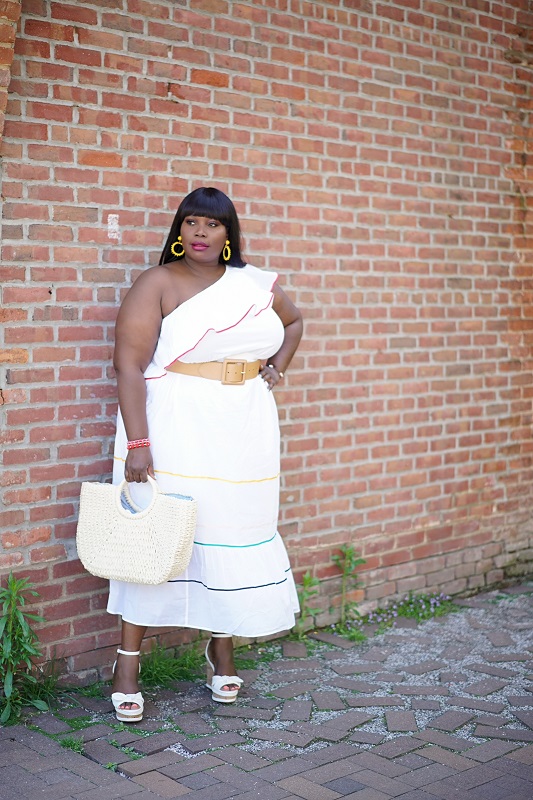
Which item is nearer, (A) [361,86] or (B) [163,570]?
(B) [163,570]

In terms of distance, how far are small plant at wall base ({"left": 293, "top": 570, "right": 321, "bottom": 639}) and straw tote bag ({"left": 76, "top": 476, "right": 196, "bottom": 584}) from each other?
4.55 feet

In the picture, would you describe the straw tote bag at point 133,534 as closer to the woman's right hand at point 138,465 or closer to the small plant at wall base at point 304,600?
the woman's right hand at point 138,465

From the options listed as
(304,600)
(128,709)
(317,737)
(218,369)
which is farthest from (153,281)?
(304,600)

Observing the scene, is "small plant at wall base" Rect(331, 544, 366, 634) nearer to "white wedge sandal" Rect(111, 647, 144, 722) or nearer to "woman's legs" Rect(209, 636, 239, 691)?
"woman's legs" Rect(209, 636, 239, 691)

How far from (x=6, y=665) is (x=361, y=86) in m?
3.40

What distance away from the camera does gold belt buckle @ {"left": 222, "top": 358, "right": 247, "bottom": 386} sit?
4.03m

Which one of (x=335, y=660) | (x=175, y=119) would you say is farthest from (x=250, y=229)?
(x=335, y=660)

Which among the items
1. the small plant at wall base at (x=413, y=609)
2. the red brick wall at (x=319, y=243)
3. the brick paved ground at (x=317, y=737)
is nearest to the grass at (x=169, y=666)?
the brick paved ground at (x=317, y=737)

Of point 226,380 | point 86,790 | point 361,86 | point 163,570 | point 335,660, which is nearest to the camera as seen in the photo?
point 86,790

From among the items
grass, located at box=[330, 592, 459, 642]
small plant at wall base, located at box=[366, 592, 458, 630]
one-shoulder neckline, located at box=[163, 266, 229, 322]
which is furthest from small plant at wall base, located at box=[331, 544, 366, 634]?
one-shoulder neckline, located at box=[163, 266, 229, 322]

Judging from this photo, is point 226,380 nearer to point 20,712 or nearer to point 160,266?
point 160,266

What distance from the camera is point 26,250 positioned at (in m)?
3.96

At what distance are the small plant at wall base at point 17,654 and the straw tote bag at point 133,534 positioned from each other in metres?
0.31

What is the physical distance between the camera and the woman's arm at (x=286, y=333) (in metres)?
4.41
